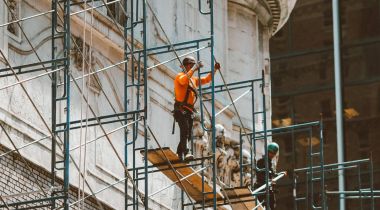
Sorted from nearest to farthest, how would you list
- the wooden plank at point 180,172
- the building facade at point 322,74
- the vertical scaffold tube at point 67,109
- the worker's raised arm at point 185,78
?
the vertical scaffold tube at point 67,109, the wooden plank at point 180,172, the worker's raised arm at point 185,78, the building facade at point 322,74

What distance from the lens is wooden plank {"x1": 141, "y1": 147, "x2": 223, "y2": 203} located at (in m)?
27.5

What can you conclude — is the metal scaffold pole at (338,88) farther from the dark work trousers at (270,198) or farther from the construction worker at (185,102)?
the construction worker at (185,102)

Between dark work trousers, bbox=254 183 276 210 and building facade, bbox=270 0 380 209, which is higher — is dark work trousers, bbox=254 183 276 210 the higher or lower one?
the lower one

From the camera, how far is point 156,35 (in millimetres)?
33250

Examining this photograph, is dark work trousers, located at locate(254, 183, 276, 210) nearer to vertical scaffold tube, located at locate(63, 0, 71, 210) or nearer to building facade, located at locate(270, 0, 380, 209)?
vertical scaffold tube, located at locate(63, 0, 71, 210)

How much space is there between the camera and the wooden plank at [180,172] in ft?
90.2

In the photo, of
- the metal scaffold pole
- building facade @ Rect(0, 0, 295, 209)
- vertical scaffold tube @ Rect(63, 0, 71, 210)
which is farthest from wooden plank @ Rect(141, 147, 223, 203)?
the metal scaffold pole

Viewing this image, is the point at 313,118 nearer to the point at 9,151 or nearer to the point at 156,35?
the point at 156,35

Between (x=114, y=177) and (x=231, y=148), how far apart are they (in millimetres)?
5828

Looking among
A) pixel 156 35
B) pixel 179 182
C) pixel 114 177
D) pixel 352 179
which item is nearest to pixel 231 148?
pixel 156 35

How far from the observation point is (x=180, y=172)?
2833 cm

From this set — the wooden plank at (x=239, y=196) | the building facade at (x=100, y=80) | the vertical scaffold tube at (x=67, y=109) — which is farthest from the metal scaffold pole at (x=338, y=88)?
the vertical scaffold tube at (x=67, y=109)

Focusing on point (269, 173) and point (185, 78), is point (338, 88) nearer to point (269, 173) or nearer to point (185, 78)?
point (269, 173)

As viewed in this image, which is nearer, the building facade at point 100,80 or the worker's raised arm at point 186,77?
the building facade at point 100,80
